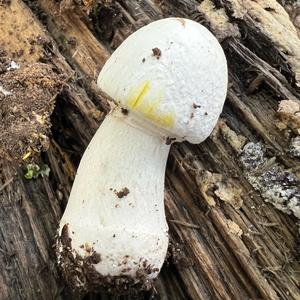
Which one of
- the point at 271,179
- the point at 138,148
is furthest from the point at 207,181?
the point at 138,148

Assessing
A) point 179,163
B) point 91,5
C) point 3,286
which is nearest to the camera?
point 3,286

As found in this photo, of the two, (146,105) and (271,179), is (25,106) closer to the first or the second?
(146,105)

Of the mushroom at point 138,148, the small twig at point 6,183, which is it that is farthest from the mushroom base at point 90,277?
the small twig at point 6,183

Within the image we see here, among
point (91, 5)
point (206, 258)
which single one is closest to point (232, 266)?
point (206, 258)

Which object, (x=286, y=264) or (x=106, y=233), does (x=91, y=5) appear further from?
(x=286, y=264)

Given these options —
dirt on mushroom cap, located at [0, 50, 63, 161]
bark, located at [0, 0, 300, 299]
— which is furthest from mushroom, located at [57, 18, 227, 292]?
dirt on mushroom cap, located at [0, 50, 63, 161]

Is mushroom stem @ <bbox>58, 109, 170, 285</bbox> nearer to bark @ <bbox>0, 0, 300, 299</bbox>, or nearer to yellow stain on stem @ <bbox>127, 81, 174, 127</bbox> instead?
yellow stain on stem @ <bbox>127, 81, 174, 127</bbox>
